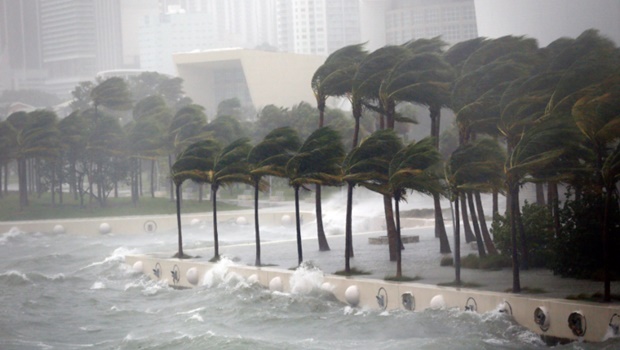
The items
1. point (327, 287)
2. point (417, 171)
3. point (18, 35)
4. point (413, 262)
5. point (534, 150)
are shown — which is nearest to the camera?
point (534, 150)

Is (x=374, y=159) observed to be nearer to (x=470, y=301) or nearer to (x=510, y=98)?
(x=510, y=98)

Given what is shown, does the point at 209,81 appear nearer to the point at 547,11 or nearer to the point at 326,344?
the point at 547,11

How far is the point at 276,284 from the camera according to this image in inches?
856

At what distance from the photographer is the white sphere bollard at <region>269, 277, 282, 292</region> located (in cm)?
2170

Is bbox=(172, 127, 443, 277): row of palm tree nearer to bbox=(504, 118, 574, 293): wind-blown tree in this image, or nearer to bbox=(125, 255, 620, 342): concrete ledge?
bbox=(125, 255, 620, 342): concrete ledge

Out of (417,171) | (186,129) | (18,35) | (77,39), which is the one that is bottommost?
(417,171)

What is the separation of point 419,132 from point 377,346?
5166 cm

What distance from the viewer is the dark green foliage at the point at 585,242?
16953mm

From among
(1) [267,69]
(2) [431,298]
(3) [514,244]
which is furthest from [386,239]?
(1) [267,69]

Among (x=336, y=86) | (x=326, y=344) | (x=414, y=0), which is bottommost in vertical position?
(x=326, y=344)

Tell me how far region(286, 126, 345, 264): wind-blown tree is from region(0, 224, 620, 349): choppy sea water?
249 centimetres

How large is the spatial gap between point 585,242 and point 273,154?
892 cm

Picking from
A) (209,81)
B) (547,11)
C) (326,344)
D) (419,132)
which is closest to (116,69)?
(209,81)

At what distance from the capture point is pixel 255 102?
285ft
